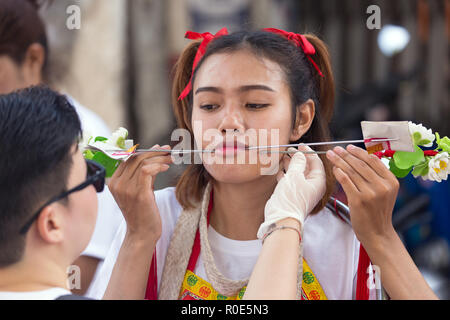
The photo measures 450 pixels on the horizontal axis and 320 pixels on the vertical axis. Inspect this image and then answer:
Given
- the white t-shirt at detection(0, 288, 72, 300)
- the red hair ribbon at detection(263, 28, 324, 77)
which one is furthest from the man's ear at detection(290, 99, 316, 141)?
the white t-shirt at detection(0, 288, 72, 300)

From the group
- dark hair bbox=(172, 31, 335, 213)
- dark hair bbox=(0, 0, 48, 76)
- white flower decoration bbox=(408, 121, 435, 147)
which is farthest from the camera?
dark hair bbox=(0, 0, 48, 76)

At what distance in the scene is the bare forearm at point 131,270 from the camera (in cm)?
145

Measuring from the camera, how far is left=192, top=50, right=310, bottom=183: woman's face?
4.85ft

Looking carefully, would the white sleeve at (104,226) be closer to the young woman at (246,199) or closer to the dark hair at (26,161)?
the young woman at (246,199)

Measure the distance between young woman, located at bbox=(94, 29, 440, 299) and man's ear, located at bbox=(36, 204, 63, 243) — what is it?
0.32 meters

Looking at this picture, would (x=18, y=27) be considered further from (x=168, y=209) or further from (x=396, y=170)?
(x=396, y=170)

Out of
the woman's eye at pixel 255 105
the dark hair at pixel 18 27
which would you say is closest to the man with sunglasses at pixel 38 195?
the woman's eye at pixel 255 105

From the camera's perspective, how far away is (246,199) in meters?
1.63

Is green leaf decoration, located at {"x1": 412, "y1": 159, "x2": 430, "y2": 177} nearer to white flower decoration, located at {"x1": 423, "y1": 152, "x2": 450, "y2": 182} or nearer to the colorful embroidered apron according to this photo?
white flower decoration, located at {"x1": 423, "y1": 152, "x2": 450, "y2": 182}

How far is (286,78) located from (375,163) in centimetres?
40

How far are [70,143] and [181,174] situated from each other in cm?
63

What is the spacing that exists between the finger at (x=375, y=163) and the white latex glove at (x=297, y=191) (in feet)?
0.42
